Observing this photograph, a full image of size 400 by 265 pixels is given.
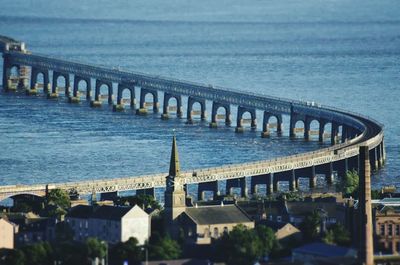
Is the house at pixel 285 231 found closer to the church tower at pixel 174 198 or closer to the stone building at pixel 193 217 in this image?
the stone building at pixel 193 217

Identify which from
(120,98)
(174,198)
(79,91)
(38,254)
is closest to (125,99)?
(120,98)

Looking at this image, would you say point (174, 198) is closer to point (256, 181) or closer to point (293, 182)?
point (256, 181)

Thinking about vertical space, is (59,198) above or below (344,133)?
below

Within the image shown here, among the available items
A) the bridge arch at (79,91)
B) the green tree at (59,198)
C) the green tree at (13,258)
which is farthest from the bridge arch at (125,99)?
the green tree at (13,258)

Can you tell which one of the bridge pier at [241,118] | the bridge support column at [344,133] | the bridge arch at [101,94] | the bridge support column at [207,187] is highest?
the bridge arch at [101,94]

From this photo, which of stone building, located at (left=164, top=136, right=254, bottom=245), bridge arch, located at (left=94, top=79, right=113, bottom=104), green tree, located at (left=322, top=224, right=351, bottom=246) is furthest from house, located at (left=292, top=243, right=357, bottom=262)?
bridge arch, located at (left=94, top=79, right=113, bottom=104)
